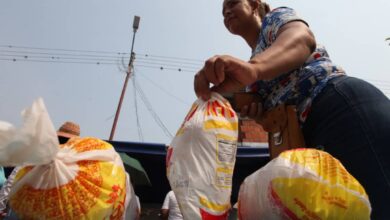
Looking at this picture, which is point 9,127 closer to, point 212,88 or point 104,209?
point 104,209

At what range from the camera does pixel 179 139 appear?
779 mm

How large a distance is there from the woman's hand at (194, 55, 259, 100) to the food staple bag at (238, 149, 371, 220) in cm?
25

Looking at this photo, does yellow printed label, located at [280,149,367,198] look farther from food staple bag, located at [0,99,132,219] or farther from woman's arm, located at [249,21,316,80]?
food staple bag, located at [0,99,132,219]

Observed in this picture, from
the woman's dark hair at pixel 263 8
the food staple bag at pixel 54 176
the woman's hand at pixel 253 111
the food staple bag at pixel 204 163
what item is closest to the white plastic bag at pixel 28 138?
the food staple bag at pixel 54 176

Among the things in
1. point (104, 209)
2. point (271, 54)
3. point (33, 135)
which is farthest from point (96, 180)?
point (271, 54)

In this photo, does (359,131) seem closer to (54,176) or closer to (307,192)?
(307,192)

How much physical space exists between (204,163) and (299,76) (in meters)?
0.50

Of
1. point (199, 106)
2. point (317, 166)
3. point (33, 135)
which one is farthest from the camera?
point (199, 106)

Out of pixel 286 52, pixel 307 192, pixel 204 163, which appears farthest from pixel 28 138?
pixel 286 52

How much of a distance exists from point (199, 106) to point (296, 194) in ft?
1.07

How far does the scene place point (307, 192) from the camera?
681 mm

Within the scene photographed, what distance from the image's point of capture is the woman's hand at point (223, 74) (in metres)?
0.83

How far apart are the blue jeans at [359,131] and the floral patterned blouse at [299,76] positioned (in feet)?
0.12

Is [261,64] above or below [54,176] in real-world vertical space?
above
